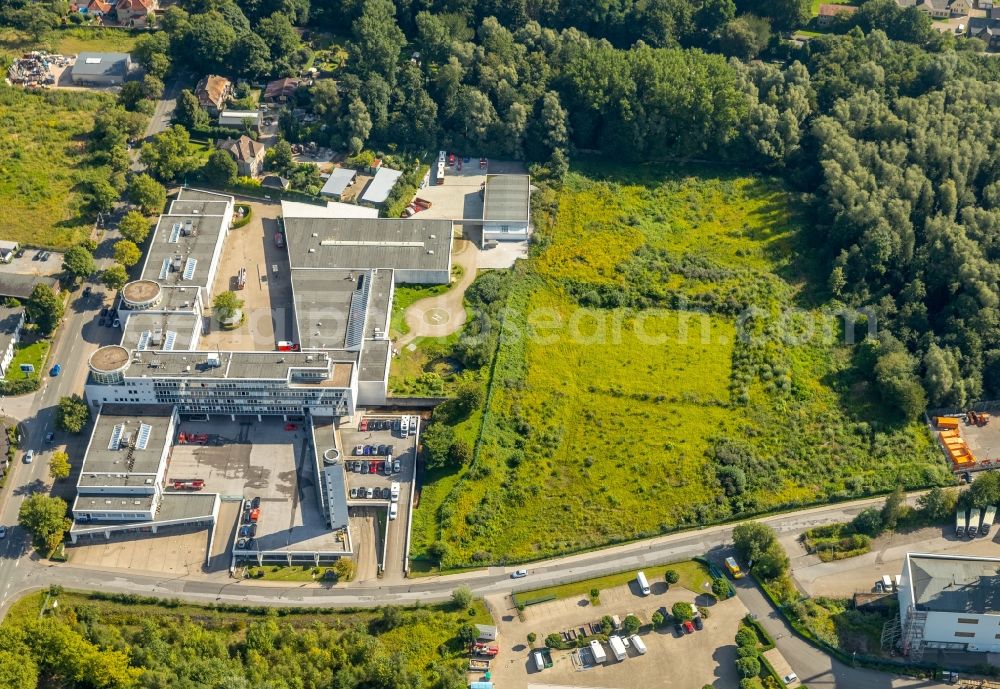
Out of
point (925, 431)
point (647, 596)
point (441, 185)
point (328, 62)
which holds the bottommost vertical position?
point (647, 596)

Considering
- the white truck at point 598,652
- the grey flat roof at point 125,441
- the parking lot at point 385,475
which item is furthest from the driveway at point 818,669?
the grey flat roof at point 125,441

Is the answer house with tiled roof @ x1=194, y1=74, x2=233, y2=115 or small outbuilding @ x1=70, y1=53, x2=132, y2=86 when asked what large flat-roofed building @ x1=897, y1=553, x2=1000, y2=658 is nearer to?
house with tiled roof @ x1=194, y1=74, x2=233, y2=115

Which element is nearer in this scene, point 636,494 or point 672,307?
point 636,494

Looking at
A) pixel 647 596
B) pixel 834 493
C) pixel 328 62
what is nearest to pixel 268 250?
pixel 328 62

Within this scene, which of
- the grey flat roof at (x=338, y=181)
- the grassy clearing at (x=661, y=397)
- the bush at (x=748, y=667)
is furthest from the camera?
the grey flat roof at (x=338, y=181)

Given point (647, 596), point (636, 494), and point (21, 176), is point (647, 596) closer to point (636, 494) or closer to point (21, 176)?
point (636, 494)

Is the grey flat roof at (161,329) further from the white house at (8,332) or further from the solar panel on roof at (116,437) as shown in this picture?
the white house at (8,332)

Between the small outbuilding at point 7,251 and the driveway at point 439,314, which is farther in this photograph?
the small outbuilding at point 7,251

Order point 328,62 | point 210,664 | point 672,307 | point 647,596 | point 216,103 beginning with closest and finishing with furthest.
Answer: point 210,664
point 647,596
point 672,307
point 216,103
point 328,62
